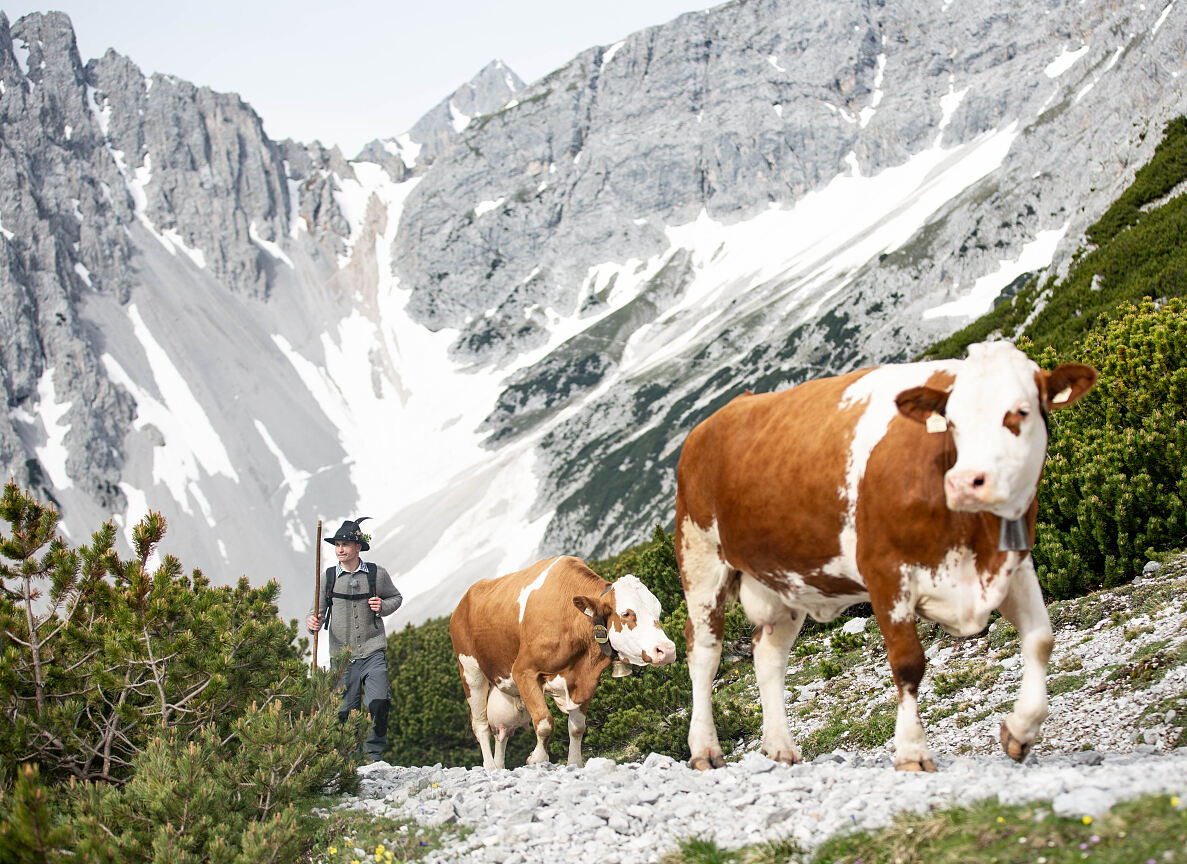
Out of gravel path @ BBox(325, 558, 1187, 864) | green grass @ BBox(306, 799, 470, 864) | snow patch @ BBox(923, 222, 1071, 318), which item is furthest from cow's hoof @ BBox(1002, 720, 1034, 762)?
snow patch @ BBox(923, 222, 1071, 318)

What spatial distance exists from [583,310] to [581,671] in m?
174

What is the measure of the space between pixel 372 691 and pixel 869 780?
785 centimetres

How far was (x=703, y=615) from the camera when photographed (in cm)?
766

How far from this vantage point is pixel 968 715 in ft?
31.0

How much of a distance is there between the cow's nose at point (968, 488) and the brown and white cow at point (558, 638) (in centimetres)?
518

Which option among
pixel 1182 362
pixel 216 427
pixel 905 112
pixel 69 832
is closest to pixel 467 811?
pixel 69 832

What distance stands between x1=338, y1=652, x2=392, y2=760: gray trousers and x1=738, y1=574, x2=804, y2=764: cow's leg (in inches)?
236

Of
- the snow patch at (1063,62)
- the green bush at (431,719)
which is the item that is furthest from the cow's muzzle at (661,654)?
the snow patch at (1063,62)

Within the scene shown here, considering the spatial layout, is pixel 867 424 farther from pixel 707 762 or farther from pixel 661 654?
pixel 661 654

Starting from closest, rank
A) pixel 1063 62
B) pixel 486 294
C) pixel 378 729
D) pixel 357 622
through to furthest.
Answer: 1. pixel 378 729
2. pixel 357 622
3. pixel 1063 62
4. pixel 486 294

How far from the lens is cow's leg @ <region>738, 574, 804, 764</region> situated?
23.4 ft

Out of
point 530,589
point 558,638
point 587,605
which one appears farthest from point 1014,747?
point 530,589

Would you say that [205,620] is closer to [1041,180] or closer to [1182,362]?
[1182,362]

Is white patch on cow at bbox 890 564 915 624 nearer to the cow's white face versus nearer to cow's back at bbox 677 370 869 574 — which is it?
cow's back at bbox 677 370 869 574
